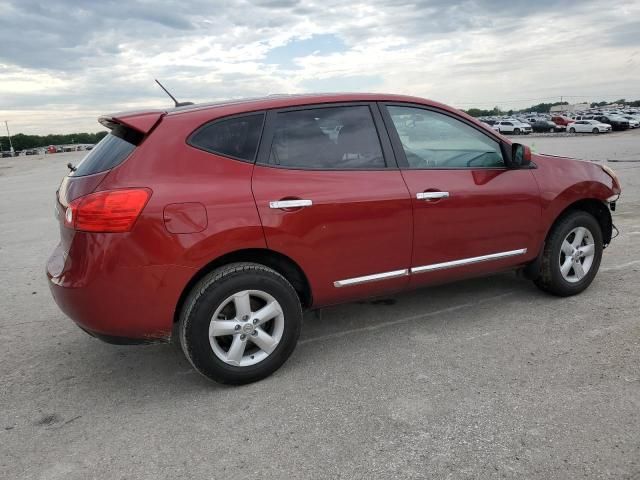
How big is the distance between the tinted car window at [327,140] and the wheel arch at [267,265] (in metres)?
0.59

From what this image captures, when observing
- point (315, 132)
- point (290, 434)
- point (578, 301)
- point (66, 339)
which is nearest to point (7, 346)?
point (66, 339)

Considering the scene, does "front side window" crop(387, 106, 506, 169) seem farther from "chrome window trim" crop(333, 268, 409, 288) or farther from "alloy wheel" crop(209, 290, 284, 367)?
"alloy wheel" crop(209, 290, 284, 367)

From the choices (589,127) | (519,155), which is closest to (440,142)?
(519,155)

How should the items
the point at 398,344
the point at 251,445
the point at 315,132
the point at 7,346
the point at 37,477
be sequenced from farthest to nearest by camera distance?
1. the point at 7,346
2. the point at 398,344
3. the point at 315,132
4. the point at 251,445
5. the point at 37,477

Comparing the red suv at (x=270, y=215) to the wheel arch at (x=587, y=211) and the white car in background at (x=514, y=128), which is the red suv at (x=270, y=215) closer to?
the wheel arch at (x=587, y=211)

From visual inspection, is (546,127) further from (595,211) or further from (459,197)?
(459,197)

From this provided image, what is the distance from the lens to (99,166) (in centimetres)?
328

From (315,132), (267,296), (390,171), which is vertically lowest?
(267,296)

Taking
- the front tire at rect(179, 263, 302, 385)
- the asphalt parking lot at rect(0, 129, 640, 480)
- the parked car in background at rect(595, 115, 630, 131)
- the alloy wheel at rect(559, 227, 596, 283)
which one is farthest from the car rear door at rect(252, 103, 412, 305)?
the parked car in background at rect(595, 115, 630, 131)

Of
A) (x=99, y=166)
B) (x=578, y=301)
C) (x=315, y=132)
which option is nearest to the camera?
(x=99, y=166)

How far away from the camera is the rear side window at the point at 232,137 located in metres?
3.31

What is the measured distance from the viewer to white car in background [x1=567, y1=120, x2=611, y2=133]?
153ft

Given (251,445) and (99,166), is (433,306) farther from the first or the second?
(99,166)

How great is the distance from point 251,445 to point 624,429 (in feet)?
6.17
